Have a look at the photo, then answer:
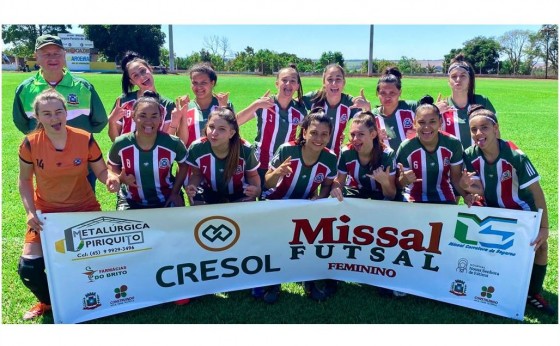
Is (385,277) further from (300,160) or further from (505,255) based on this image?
(300,160)

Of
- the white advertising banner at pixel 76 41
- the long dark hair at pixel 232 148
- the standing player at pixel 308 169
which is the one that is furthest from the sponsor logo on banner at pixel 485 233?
the white advertising banner at pixel 76 41

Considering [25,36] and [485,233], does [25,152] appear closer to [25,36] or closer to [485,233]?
[485,233]

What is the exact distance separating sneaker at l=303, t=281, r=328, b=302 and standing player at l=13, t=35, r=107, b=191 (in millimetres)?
2720

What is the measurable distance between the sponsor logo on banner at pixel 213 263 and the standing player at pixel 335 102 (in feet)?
6.59

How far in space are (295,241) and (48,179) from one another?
224 cm

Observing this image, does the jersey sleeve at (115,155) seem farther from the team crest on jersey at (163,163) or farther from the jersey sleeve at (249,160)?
the jersey sleeve at (249,160)

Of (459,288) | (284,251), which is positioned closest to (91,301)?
(284,251)

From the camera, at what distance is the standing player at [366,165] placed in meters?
4.30

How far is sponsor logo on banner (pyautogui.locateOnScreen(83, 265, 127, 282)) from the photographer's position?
3859 mm

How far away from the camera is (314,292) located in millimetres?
4281

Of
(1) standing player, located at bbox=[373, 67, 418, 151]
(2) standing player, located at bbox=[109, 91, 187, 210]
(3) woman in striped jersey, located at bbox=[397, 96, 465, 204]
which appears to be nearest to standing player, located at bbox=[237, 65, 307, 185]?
(1) standing player, located at bbox=[373, 67, 418, 151]

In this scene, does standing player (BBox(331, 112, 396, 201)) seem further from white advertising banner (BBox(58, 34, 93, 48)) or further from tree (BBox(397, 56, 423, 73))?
white advertising banner (BBox(58, 34, 93, 48))

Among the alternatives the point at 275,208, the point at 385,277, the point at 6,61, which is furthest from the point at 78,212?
the point at 6,61

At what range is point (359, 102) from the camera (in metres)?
5.51
